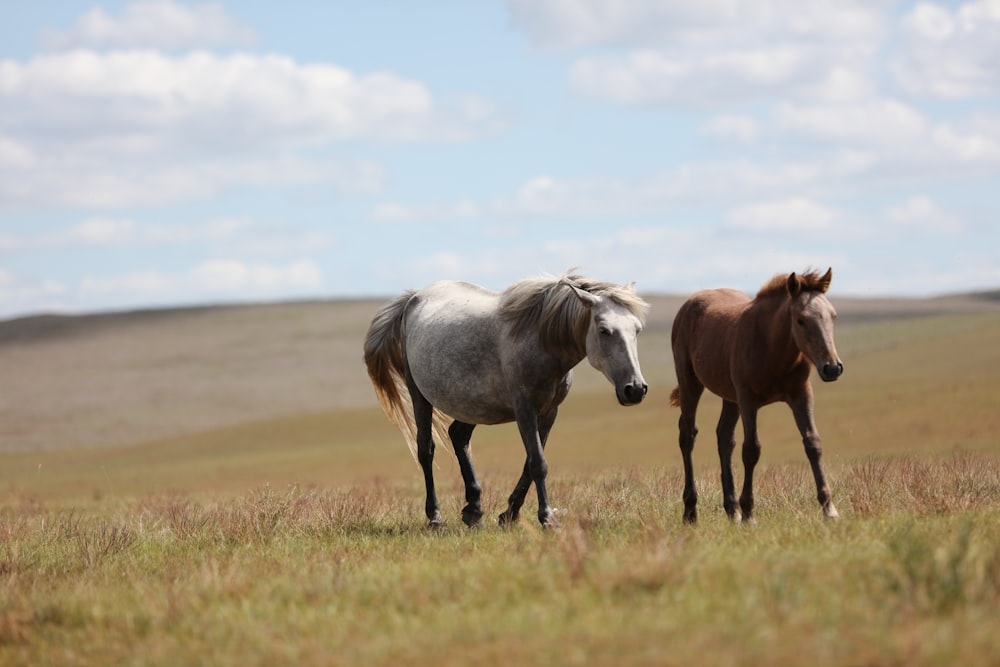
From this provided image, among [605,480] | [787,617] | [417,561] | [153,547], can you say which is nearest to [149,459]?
[605,480]

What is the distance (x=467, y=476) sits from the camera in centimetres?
1145

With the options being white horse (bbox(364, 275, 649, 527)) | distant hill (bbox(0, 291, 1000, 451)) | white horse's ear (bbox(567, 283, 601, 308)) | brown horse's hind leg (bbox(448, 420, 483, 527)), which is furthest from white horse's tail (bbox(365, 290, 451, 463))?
distant hill (bbox(0, 291, 1000, 451))

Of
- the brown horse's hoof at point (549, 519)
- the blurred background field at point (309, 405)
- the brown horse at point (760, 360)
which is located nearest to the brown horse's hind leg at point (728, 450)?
the brown horse at point (760, 360)

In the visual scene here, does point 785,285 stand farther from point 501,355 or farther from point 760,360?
point 501,355

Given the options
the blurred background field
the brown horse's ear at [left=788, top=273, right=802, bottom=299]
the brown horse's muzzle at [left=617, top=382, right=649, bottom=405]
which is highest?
the brown horse's ear at [left=788, top=273, right=802, bottom=299]

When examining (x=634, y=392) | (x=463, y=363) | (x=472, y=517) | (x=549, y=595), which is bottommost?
(x=472, y=517)

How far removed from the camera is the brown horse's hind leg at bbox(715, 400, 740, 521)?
983 cm

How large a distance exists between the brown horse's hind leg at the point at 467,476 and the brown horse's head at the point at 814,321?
3532 mm

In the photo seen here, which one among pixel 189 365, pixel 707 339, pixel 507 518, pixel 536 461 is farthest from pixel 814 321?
pixel 189 365

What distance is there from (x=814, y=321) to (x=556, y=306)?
2237 millimetres

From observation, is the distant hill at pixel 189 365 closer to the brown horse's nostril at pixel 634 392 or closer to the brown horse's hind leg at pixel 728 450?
the brown horse's hind leg at pixel 728 450

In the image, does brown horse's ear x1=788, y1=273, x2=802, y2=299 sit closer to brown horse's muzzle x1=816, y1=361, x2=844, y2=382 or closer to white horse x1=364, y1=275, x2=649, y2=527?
brown horse's muzzle x1=816, y1=361, x2=844, y2=382

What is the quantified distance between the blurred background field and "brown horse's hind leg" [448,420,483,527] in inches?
87.1

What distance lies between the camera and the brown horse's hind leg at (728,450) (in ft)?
32.2
